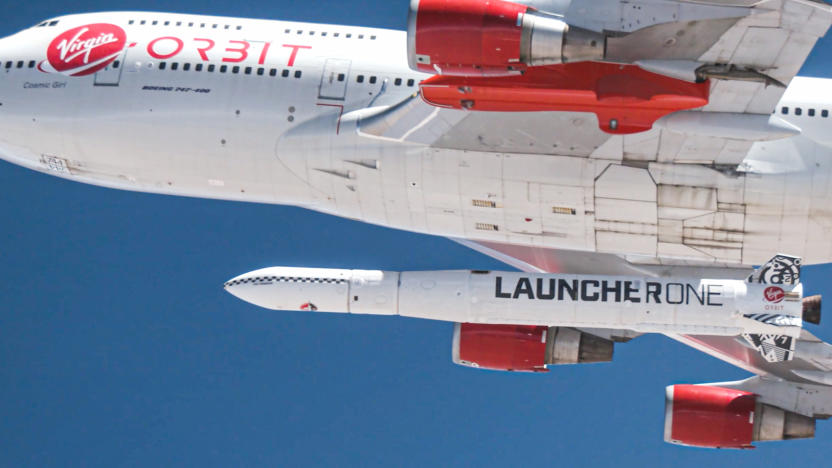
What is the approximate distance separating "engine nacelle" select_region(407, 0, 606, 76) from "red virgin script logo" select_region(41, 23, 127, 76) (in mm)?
7653

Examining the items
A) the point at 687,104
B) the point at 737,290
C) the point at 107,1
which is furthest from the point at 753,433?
the point at 107,1

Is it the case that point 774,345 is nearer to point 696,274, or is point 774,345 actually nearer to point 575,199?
point 696,274

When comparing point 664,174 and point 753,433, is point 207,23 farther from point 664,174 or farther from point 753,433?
point 753,433

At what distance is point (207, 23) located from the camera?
27.3 metres

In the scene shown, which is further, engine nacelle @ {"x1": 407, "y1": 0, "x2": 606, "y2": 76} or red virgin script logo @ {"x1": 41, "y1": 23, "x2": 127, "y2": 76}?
red virgin script logo @ {"x1": 41, "y1": 23, "x2": 127, "y2": 76}

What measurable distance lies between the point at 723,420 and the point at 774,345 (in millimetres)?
3150

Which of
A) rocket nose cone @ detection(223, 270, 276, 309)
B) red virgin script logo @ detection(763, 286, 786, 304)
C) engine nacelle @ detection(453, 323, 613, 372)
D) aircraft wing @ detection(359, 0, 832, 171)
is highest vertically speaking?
aircraft wing @ detection(359, 0, 832, 171)

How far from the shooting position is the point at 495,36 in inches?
882

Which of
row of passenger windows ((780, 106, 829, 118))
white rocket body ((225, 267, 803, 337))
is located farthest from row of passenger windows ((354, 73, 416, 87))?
row of passenger windows ((780, 106, 829, 118))

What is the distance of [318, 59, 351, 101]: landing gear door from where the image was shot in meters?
26.2

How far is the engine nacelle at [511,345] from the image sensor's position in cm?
2886

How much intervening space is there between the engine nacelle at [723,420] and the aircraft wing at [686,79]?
21.0ft

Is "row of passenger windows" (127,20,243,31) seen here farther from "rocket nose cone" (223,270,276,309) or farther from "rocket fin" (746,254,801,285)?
"rocket fin" (746,254,801,285)

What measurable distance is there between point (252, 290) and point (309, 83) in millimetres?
4547
